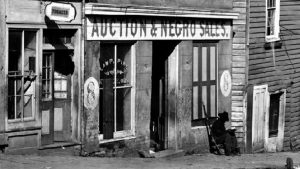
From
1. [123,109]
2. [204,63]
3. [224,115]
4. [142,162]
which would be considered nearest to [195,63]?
[204,63]

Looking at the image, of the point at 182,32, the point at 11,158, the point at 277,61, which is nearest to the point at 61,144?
the point at 11,158

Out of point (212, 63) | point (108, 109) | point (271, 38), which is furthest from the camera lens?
point (271, 38)

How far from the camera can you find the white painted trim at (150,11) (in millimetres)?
17953

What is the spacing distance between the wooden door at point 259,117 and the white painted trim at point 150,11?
121 inches

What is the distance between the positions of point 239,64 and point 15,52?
9333 mm

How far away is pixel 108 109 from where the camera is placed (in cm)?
1919

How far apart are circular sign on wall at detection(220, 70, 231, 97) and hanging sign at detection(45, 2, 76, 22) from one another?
23.5ft

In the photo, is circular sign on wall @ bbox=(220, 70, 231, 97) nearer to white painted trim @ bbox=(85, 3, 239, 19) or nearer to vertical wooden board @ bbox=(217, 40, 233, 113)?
vertical wooden board @ bbox=(217, 40, 233, 113)

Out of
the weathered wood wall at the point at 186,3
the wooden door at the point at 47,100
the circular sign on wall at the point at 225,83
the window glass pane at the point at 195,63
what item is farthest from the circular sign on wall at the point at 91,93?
the circular sign on wall at the point at 225,83

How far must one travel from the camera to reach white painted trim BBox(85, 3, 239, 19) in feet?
58.9

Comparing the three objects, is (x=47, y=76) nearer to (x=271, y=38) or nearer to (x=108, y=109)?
(x=108, y=109)

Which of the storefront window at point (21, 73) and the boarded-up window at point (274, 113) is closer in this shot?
the storefront window at point (21, 73)

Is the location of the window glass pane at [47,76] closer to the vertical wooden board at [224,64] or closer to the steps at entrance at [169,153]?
the steps at entrance at [169,153]

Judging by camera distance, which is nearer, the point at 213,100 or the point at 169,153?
the point at 169,153
